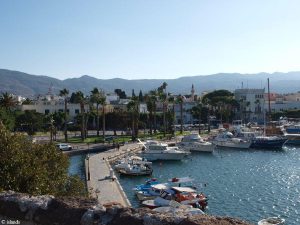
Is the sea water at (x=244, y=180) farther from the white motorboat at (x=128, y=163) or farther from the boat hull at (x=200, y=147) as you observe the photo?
the white motorboat at (x=128, y=163)

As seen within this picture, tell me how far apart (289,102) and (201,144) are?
321 feet

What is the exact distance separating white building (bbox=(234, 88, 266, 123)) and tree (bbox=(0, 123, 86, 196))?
13137 centimetres

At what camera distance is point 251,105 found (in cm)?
15850

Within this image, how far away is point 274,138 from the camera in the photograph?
8744 centimetres

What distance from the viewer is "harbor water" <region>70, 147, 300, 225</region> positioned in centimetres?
3806

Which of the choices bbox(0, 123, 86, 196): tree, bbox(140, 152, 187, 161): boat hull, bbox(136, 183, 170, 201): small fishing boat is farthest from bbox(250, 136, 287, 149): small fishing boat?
bbox(0, 123, 86, 196): tree

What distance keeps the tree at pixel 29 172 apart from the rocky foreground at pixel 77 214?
25.8ft

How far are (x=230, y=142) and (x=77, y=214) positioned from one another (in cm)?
8128

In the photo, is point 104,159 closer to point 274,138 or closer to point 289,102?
point 274,138

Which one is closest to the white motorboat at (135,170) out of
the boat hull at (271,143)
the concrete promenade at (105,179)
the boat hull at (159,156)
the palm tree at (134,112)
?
the concrete promenade at (105,179)

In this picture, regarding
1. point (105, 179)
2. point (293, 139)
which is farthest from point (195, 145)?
point (105, 179)

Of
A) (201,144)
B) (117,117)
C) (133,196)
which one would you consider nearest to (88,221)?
(133,196)

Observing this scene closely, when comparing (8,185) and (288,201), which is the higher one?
(8,185)

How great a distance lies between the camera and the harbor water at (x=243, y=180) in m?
38.1
